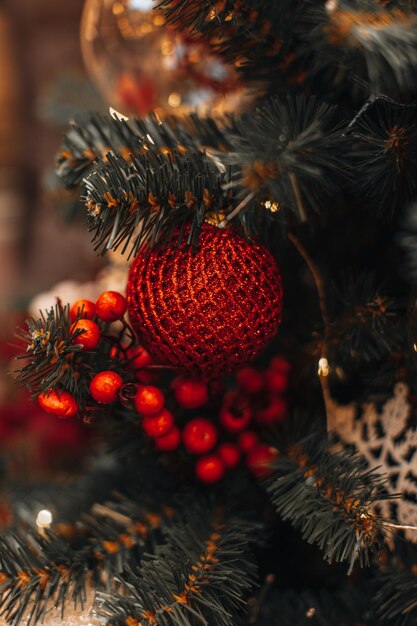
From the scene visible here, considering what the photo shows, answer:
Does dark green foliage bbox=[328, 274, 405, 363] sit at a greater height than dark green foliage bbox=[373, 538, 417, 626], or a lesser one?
greater

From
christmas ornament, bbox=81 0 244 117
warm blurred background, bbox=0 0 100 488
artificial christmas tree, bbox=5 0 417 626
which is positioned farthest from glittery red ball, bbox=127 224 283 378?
warm blurred background, bbox=0 0 100 488

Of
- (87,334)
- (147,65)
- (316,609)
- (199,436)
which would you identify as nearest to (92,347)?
(87,334)

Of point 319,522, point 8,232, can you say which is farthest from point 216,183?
point 8,232

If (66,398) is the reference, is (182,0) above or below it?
above

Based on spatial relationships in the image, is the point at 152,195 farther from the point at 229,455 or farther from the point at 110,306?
the point at 229,455

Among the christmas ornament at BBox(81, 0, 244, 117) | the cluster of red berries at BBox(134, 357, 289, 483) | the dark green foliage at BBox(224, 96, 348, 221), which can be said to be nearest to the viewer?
the dark green foliage at BBox(224, 96, 348, 221)

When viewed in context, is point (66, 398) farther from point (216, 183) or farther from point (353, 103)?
point (353, 103)

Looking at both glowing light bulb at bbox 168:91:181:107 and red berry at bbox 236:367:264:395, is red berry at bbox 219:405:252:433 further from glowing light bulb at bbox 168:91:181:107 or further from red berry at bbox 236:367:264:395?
glowing light bulb at bbox 168:91:181:107
